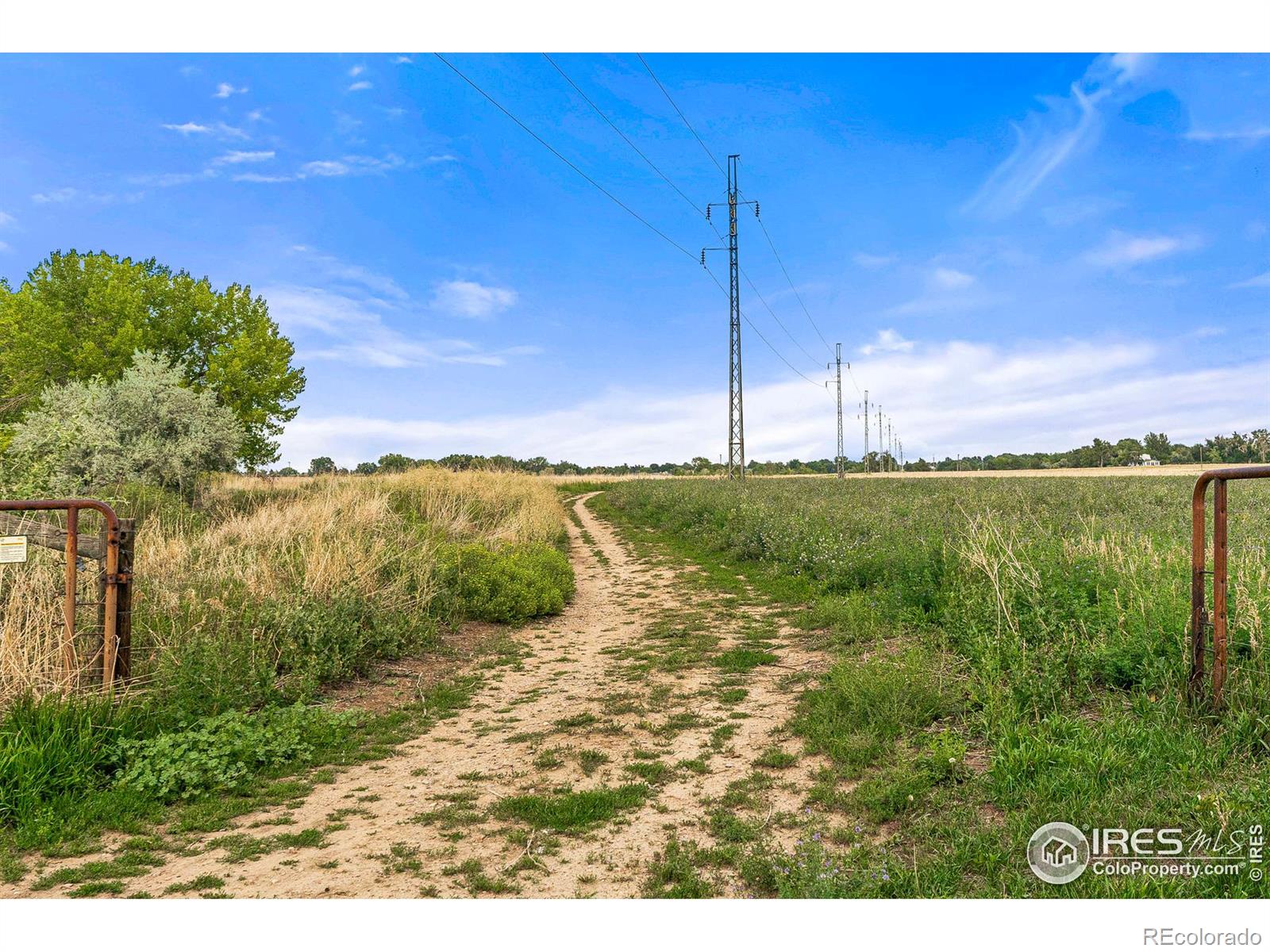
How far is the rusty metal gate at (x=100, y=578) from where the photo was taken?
556 centimetres

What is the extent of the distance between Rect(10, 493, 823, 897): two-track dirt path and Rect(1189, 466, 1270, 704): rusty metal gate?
2.80 meters

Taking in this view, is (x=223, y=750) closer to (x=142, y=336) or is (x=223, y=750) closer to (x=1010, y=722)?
(x=1010, y=722)

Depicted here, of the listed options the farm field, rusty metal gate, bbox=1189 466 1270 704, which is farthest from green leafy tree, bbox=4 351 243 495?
rusty metal gate, bbox=1189 466 1270 704

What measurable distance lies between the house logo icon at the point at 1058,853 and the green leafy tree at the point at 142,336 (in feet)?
103

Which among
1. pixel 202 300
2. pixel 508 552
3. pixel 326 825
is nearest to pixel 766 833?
pixel 326 825

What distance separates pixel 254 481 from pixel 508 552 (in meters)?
16.6

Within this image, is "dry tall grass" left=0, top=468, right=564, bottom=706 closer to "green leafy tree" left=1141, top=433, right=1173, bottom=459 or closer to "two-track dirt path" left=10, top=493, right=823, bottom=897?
"two-track dirt path" left=10, top=493, right=823, bottom=897

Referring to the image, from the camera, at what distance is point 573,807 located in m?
4.45

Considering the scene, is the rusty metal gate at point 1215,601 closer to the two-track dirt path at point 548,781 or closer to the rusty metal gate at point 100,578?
the two-track dirt path at point 548,781

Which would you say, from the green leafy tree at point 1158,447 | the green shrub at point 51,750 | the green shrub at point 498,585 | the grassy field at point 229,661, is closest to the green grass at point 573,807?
the grassy field at point 229,661

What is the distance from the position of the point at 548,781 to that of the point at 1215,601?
4.82 metres

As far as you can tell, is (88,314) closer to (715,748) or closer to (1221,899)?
(715,748)

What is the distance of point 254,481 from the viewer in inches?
981

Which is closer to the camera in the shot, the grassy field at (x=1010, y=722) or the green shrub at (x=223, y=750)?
the grassy field at (x=1010, y=722)
